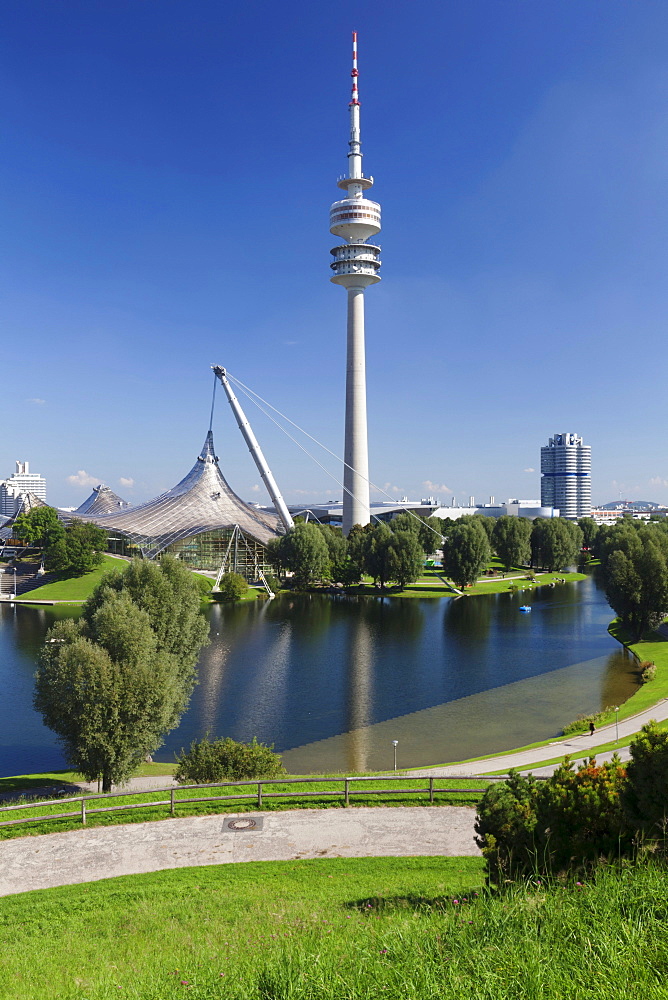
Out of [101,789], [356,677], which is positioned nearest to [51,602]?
[356,677]

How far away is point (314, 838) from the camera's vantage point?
13.1 meters

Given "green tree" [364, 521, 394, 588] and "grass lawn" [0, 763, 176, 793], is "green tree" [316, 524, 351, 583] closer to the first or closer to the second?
"green tree" [364, 521, 394, 588]

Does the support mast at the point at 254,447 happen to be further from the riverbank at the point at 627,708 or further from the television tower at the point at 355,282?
the riverbank at the point at 627,708

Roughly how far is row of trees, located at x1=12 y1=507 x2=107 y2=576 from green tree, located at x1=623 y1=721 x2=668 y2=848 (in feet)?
238

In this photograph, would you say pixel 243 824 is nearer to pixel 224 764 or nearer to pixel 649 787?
pixel 224 764

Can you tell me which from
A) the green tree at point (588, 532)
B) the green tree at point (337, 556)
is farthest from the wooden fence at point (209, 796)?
the green tree at point (588, 532)

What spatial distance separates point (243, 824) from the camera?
13.8m

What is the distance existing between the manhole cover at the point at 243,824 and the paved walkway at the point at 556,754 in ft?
25.9

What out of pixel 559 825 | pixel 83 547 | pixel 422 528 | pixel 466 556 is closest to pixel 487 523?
pixel 422 528

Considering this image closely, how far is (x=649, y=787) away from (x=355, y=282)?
97.9 metres

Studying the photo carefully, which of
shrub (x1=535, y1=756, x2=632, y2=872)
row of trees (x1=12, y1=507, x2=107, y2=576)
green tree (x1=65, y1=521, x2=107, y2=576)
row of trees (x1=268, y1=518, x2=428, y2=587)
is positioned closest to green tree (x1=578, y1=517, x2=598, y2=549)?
row of trees (x1=268, y1=518, x2=428, y2=587)

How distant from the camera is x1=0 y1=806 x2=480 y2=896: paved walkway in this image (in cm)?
1199

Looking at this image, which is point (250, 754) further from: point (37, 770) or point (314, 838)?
point (37, 770)

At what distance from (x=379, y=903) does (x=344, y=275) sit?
319 feet
